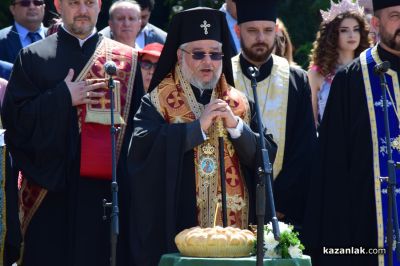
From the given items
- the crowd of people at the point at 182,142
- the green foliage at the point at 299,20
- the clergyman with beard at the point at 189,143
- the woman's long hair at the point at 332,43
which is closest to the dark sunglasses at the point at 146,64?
the crowd of people at the point at 182,142

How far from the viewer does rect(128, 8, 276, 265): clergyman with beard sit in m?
11.1

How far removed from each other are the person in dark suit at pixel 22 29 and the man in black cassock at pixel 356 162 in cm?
458

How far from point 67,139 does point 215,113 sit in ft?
5.63

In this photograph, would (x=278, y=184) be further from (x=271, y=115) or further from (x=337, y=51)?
(x=337, y=51)

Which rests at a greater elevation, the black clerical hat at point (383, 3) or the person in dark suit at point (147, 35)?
the person in dark suit at point (147, 35)

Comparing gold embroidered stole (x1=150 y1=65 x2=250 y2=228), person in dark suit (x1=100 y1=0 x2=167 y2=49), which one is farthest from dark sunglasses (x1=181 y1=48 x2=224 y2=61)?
person in dark suit (x1=100 y1=0 x2=167 y2=49)

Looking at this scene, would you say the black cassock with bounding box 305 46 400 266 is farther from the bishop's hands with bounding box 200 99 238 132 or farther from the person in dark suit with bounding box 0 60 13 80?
the person in dark suit with bounding box 0 60 13 80

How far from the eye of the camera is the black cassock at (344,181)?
38.9 ft

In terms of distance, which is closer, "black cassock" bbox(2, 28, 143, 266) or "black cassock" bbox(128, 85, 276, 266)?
"black cassock" bbox(128, 85, 276, 266)

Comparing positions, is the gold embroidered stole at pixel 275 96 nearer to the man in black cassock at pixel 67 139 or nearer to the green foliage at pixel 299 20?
the man in black cassock at pixel 67 139

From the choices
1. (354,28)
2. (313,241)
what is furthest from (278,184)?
(354,28)

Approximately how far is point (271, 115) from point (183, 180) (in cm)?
175

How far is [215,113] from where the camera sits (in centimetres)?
1091
